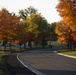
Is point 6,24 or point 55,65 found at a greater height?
point 6,24

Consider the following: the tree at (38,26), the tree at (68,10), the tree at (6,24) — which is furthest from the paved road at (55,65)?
the tree at (38,26)

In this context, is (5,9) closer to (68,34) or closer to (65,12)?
(68,34)

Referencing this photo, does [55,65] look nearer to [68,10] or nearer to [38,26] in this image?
[68,10]

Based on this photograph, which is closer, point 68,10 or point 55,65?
point 55,65

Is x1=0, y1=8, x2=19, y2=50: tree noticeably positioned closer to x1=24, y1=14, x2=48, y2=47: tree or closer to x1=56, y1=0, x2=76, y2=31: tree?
x1=56, y1=0, x2=76, y2=31: tree

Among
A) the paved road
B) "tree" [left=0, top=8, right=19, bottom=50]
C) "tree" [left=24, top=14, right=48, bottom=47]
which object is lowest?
the paved road

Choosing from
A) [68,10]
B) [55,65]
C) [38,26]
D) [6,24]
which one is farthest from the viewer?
[38,26]

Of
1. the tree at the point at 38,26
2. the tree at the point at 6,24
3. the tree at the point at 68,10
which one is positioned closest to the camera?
the tree at the point at 68,10

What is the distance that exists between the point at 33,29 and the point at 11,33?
4659 centimetres

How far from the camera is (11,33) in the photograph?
62.5 m

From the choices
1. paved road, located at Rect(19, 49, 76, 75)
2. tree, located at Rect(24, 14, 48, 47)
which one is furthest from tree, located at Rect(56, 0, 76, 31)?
tree, located at Rect(24, 14, 48, 47)

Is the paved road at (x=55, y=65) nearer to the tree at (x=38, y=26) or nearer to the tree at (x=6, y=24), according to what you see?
the tree at (x=6, y=24)

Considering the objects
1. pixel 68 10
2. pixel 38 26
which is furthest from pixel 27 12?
pixel 68 10

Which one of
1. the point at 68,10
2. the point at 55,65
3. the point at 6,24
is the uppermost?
the point at 68,10
